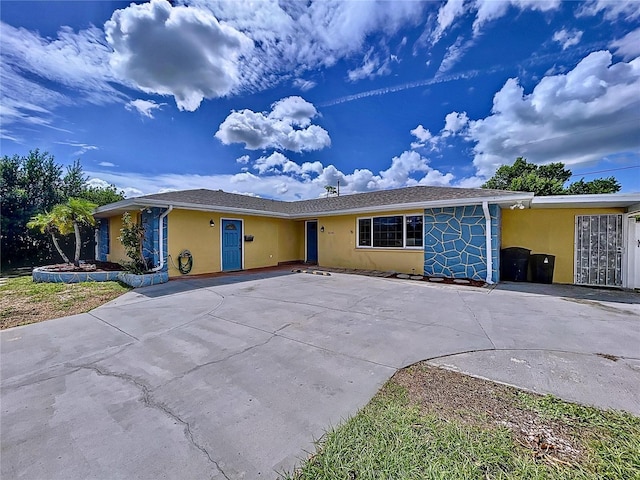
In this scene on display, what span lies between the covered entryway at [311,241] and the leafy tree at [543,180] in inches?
752

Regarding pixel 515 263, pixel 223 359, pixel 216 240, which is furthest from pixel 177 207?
pixel 515 263

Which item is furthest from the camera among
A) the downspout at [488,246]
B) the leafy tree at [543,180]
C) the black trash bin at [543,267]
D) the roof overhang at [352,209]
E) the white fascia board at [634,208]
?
the leafy tree at [543,180]

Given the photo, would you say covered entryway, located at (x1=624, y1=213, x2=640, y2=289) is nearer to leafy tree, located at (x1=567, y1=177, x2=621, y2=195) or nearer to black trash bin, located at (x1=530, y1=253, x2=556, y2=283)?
black trash bin, located at (x1=530, y1=253, x2=556, y2=283)

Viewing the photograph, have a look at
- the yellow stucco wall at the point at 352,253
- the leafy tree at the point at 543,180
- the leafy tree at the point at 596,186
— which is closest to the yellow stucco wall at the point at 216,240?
the yellow stucco wall at the point at 352,253

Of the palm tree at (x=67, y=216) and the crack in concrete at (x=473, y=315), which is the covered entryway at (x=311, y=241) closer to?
the crack in concrete at (x=473, y=315)

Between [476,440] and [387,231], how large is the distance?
Answer: 919 cm

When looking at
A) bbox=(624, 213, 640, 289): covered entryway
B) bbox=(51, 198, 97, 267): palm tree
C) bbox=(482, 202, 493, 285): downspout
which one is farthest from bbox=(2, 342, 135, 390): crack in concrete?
bbox=(624, 213, 640, 289): covered entryway

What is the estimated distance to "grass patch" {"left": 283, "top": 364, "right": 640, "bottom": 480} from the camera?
171cm

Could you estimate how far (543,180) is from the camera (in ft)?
73.5

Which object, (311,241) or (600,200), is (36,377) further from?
(311,241)

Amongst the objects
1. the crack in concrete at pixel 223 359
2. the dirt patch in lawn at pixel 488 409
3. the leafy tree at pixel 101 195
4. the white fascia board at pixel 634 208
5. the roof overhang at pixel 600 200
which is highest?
the leafy tree at pixel 101 195

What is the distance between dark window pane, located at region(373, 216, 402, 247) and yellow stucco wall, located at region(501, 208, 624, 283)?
3.85 metres

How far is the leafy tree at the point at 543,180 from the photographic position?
22234 mm

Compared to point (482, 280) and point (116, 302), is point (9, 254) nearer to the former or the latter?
point (116, 302)
